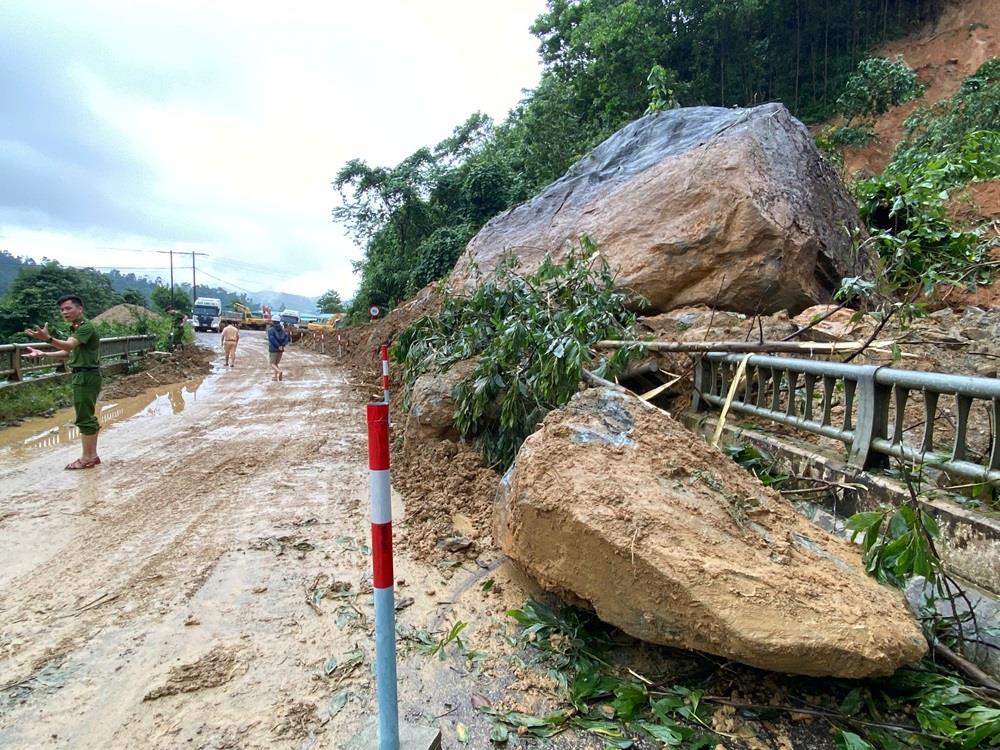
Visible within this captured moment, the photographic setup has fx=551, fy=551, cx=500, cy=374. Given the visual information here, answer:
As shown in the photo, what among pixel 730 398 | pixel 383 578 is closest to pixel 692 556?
pixel 383 578

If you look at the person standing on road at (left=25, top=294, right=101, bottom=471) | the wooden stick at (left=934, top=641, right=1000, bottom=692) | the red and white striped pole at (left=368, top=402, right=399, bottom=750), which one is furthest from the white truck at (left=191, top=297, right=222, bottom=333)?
the wooden stick at (left=934, top=641, right=1000, bottom=692)

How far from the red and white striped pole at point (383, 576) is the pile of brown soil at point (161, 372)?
10.1m

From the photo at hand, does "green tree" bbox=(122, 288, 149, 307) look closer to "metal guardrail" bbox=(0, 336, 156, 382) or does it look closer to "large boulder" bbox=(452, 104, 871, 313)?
"metal guardrail" bbox=(0, 336, 156, 382)

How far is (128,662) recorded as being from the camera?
2393mm

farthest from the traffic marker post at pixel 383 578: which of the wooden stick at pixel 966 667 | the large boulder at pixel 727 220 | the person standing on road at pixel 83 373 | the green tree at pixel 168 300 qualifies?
the green tree at pixel 168 300

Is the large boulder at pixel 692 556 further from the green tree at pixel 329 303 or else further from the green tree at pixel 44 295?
the green tree at pixel 329 303

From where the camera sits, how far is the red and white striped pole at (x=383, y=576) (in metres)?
1.77

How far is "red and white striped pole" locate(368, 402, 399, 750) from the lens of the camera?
69.6 inches

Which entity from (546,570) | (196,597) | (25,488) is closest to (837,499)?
(546,570)

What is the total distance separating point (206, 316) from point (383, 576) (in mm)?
39105

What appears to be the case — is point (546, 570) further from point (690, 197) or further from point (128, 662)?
point (690, 197)

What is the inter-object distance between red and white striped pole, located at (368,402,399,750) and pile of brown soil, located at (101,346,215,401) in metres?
10.1

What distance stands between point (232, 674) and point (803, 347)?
3.50 meters

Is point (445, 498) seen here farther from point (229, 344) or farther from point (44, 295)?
point (44, 295)
